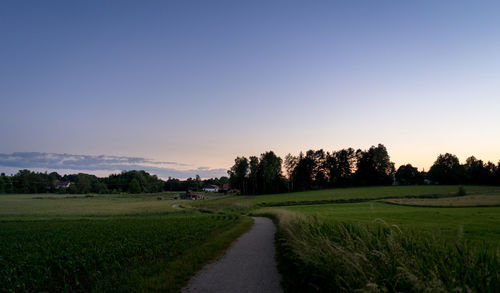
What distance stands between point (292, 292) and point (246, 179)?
113 meters

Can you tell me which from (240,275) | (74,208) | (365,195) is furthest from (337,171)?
(240,275)

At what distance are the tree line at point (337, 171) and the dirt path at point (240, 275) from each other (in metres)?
99.1

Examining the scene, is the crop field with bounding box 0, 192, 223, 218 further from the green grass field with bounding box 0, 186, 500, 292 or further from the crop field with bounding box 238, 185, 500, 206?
the green grass field with bounding box 0, 186, 500, 292

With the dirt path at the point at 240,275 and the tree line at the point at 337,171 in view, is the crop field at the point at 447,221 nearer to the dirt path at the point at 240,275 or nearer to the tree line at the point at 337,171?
the dirt path at the point at 240,275

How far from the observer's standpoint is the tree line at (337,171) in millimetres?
111375

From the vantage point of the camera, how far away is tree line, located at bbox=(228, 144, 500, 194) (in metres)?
111

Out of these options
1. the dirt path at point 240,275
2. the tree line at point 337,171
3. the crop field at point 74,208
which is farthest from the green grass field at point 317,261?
the tree line at point 337,171

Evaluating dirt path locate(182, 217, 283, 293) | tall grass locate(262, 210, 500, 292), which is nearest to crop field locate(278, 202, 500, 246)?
tall grass locate(262, 210, 500, 292)

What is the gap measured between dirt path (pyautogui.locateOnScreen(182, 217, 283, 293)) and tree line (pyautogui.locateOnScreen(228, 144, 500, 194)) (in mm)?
99062

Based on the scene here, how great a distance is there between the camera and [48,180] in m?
160

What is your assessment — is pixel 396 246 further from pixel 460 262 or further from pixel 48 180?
pixel 48 180

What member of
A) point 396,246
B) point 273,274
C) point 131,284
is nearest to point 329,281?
point 396,246

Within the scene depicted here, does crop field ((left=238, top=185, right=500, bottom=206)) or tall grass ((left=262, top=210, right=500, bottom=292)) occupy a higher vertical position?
tall grass ((left=262, top=210, right=500, bottom=292))

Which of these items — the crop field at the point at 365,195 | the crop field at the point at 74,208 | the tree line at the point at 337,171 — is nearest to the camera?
the crop field at the point at 74,208
